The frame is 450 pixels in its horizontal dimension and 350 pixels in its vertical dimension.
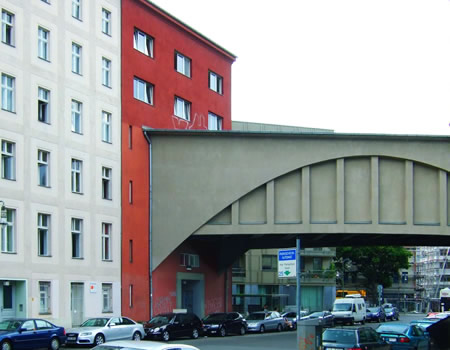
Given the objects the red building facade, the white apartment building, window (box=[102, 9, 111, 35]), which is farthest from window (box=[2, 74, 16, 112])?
the red building facade

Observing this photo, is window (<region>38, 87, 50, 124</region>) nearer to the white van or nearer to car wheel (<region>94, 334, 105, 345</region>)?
car wheel (<region>94, 334, 105, 345</region>)

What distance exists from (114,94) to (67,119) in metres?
4.53

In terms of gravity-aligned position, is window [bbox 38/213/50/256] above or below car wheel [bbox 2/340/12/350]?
above

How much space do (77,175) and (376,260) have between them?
215 feet

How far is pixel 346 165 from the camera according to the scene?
45.4 metres

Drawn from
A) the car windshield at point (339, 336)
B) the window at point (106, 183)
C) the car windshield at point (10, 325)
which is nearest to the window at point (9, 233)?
the car windshield at point (10, 325)

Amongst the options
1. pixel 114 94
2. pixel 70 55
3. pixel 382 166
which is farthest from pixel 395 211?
pixel 70 55

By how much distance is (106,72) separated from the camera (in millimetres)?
43656

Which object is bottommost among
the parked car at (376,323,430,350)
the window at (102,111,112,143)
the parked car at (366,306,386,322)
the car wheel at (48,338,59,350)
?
the parked car at (366,306,386,322)

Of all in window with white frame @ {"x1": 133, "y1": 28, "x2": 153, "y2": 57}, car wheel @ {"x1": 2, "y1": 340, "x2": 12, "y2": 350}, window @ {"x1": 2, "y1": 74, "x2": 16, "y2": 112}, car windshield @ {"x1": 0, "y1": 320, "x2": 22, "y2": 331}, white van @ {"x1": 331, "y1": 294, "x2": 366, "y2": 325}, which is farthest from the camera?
white van @ {"x1": 331, "y1": 294, "x2": 366, "y2": 325}

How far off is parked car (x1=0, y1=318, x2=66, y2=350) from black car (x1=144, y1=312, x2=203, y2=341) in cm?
687

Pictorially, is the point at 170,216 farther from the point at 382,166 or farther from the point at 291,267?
the point at 291,267

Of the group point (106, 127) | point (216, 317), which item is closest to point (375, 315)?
point (216, 317)

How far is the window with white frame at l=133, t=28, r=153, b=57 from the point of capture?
4641 centimetres
